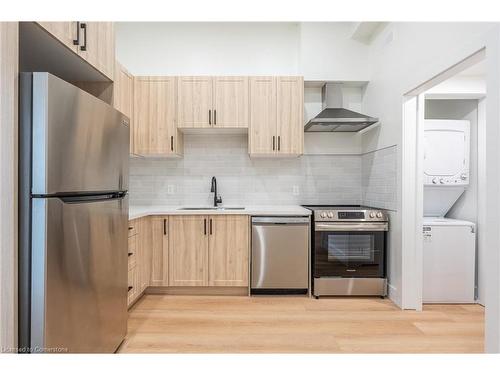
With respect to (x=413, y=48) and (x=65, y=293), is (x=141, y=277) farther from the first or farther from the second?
(x=413, y=48)

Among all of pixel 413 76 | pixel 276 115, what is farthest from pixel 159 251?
pixel 413 76

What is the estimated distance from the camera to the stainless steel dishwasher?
3.11 meters

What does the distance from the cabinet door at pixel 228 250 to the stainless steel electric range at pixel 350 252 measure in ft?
2.39

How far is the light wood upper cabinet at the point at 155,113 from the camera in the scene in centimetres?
335

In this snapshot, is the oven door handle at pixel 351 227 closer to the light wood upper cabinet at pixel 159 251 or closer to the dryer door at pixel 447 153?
the dryer door at pixel 447 153

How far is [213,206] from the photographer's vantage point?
367 cm

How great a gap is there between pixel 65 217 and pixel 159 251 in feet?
5.98

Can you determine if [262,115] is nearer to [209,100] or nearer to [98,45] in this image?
[209,100]

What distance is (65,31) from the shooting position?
150 centimetres

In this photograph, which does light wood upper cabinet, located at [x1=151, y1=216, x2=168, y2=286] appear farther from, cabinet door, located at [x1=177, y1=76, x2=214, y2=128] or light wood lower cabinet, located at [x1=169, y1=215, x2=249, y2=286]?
cabinet door, located at [x1=177, y1=76, x2=214, y2=128]

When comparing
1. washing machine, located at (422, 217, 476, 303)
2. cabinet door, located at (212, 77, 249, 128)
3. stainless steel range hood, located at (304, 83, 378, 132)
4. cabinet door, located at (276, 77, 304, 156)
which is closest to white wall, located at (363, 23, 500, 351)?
stainless steel range hood, located at (304, 83, 378, 132)

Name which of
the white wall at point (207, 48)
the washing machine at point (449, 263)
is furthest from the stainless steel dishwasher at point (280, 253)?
the white wall at point (207, 48)

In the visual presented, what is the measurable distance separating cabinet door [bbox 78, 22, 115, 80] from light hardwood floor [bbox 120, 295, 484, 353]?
6.04ft

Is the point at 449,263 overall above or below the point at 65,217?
below
